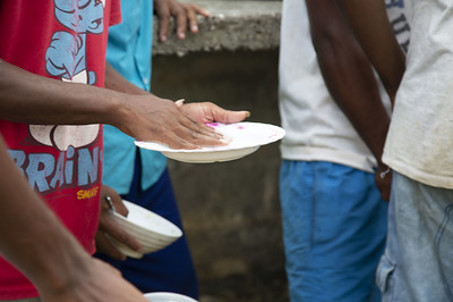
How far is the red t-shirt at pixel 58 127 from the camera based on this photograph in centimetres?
138

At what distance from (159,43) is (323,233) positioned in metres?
0.92

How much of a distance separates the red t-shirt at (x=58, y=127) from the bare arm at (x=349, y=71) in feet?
2.29

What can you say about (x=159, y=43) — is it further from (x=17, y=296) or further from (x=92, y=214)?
(x=17, y=296)

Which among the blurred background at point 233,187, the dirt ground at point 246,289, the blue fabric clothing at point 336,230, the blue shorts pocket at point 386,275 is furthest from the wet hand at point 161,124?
the dirt ground at point 246,289

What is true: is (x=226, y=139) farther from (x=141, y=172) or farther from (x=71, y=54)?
(x=141, y=172)

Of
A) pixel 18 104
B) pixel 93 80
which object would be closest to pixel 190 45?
pixel 93 80

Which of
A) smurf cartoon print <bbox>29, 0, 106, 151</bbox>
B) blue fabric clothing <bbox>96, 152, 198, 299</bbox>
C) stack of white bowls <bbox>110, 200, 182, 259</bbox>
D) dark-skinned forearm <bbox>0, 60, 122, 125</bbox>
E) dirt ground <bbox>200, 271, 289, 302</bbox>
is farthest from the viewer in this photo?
dirt ground <bbox>200, 271, 289, 302</bbox>

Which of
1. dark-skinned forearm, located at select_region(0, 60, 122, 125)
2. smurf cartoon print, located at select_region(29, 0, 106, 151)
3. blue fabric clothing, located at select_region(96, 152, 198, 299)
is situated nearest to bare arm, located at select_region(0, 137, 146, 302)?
dark-skinned forearm, located at select_region(0, 60, 122, 125)

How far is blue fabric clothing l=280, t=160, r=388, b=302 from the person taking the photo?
7.13ft

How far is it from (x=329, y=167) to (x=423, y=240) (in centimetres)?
46

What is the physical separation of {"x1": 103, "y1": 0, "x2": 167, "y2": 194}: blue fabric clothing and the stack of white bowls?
0.11m

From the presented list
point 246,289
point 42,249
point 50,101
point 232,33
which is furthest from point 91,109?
point 246,289

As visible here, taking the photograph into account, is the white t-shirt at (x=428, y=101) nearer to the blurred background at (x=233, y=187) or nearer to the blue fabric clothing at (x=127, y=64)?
the blue fabric clothing at (x=127, y=64)

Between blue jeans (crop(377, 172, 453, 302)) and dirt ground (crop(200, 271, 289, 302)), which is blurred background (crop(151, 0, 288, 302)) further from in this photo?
blue jeans (crop(377, 172, 453, 302))
